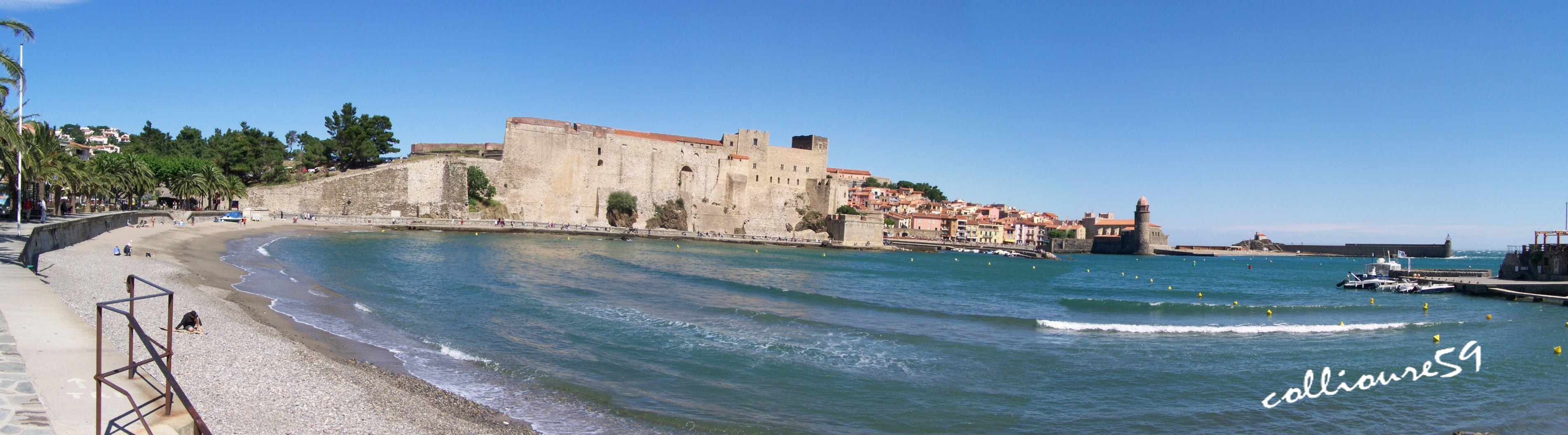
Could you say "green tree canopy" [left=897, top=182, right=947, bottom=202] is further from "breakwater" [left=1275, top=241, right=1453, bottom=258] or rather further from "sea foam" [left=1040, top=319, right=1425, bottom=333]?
"sea foam" [left=1040, top=319, right=1425, bottom=333]

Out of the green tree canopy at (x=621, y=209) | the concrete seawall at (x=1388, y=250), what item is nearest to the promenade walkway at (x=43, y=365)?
the green tree canopy at (x=621, y=209)

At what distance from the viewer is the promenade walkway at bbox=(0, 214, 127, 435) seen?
476 centimetres

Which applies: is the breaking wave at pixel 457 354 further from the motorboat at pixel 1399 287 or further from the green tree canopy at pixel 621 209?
the green tree canopy at pixel 621 209

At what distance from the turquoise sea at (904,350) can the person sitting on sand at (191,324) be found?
205 centimetres

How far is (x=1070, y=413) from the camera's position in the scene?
29.0 feet

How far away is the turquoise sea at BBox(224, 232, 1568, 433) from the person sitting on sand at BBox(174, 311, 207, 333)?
205cm

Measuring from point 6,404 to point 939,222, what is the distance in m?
76.2

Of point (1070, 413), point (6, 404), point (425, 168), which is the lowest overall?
point (1070, 413)

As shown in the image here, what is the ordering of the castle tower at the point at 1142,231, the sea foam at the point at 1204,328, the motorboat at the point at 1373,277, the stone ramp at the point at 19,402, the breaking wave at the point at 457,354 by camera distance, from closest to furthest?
the stone ramp at the point at 19,402, the breaking wave at the point at 457,354, the sea foam at the point at 1204,328, the motorboat at the point at 1373,277, the castle tower at the point at 1142,231

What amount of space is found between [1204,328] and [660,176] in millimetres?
39688

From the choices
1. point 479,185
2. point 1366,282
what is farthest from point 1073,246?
point 479,185

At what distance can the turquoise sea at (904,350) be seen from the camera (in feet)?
28.3

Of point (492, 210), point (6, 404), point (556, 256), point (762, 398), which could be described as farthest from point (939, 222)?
point (6, 404)

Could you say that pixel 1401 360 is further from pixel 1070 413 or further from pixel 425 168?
pixel 425 168
